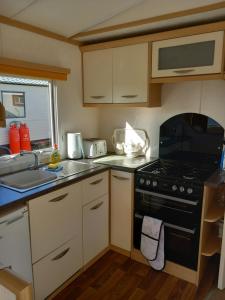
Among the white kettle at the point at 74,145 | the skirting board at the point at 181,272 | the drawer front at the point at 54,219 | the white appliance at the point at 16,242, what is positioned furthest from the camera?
the white kettle at the point at 74,145

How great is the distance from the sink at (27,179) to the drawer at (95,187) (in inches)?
11.3

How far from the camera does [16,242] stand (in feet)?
5.05

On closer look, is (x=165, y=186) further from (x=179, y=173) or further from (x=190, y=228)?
(x=190, y=228)

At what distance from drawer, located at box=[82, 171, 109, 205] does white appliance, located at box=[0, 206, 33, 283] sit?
1.95 ft

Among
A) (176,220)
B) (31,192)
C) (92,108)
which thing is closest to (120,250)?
(176,220)

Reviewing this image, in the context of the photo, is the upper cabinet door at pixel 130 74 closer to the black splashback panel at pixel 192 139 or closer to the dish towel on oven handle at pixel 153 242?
the black splashback panel at pixel 192 139

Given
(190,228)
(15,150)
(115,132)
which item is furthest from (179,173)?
(15,150)

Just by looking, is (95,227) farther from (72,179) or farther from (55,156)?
(55,156)

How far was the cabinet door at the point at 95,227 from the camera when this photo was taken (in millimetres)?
2139

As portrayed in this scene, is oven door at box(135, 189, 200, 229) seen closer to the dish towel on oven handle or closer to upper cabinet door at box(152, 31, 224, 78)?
the dish towel on oven handle

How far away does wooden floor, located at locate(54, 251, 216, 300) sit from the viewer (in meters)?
1.92

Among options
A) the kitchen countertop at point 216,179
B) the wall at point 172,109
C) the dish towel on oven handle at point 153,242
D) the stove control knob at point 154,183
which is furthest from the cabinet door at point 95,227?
the kitchen countertop at point 216,179

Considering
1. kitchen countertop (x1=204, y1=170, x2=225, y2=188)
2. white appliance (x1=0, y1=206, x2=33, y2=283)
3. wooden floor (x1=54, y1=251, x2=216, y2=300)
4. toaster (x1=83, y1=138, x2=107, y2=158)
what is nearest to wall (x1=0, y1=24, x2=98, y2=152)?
toaster (x1=83, y1=138, x2=107, y2=158)

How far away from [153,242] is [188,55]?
5.17 feet
